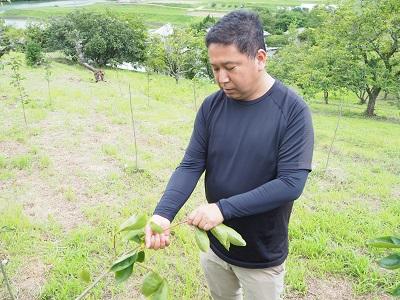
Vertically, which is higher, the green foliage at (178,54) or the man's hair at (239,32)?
the man's hair at (239,32)

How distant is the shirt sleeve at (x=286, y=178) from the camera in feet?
5.54

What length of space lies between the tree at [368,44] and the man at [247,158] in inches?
642

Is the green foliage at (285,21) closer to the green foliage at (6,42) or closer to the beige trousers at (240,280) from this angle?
the green foliage at (6,42)

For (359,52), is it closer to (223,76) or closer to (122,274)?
(223,76)

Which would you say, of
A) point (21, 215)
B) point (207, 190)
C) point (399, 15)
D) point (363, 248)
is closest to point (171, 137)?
point (21, 215)

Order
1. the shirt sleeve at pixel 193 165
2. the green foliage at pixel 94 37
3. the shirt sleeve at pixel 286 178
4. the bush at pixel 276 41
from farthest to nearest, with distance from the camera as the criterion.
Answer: the bush at pixel 276 41 < the green foliage at pixel 94 37 < the shirt sleeve at pixel 193 165 < the shirt sleeve at pixel 286 178

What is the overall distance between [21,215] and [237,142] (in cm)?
336

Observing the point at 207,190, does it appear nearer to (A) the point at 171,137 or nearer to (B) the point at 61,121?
(A) the point at 171,137

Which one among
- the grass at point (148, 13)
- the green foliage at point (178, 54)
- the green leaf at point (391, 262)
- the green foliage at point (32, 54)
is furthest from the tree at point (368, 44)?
the grass at point (148, 13)

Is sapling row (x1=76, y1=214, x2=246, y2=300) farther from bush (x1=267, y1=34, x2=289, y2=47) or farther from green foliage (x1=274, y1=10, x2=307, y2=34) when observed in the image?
green foliage (x1=274, y1=10, x2=307, y2=34)

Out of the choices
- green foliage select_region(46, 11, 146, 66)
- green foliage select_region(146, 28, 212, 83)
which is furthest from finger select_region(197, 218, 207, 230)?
green foliage select_region(146, 28, 212, 83)

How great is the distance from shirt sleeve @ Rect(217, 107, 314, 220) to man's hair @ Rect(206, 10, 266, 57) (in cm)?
35

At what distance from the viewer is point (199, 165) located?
207cm

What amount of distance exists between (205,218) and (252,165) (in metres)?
0.45
